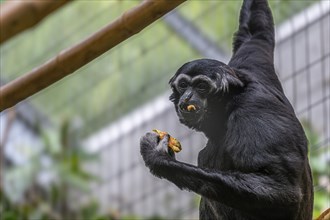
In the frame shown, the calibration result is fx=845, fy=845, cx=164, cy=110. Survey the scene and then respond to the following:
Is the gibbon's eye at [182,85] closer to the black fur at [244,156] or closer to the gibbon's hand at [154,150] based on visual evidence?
the black fur at [244,156]

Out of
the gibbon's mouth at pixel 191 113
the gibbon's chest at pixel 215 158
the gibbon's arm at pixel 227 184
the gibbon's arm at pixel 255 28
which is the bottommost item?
the gibbon's arm at pixel 227 184

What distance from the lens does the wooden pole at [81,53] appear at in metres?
4.88

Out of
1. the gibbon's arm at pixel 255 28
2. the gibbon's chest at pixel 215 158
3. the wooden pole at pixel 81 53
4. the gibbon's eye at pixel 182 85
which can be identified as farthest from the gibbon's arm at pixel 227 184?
the gibbon's arm at pixel 255 28

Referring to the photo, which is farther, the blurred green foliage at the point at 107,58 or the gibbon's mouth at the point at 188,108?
the blurred green foliage at the point at 107,58

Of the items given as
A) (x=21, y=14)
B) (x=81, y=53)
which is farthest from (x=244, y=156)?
(x=21, y=14)

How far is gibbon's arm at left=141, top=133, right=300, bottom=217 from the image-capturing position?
18.4 ft

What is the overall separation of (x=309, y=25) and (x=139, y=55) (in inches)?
149

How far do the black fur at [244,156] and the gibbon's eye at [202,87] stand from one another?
7 centimetres

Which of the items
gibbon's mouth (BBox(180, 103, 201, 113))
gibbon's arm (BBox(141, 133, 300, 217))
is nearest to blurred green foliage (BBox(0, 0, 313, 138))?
gibbon's mouth (BBox(180, 103, 201, 113))

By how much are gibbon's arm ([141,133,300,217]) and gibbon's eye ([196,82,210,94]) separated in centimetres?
50

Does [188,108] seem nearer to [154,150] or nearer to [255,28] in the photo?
[154,150]

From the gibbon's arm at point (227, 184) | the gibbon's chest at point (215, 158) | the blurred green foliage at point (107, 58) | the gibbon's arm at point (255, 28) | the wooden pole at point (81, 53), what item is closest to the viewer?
the wooden pole at point (81, 53)

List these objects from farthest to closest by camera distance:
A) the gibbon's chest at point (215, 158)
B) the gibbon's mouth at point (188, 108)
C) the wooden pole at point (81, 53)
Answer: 1. the gibbon's chest at point (215, 158)
2. the gibbon's mouth at point (188, 108)
3. the wooden pole at point (81, 53)

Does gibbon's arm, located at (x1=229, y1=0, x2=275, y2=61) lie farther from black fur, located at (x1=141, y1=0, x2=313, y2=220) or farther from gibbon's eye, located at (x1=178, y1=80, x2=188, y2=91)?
gibbon's eye, located at (x1=178, y1=80, x2=188, y2=91)
